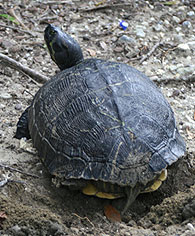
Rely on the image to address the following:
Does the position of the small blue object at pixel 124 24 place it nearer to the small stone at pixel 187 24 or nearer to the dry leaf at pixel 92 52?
the dry leaf at pixel 92 52

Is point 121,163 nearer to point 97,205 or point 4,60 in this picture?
point 97,205

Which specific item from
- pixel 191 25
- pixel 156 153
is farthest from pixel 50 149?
pixel 191 25

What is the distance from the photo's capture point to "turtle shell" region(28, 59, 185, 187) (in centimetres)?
328

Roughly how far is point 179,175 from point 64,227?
1.48 meters

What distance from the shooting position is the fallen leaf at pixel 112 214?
3.48 m

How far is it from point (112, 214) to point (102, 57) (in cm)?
311

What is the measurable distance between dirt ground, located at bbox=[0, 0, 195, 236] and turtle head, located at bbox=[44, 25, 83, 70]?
2.01 ft

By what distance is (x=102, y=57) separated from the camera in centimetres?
606

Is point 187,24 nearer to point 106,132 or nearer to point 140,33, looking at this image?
point 140,33

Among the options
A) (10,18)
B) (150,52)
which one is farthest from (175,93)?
(10,18)

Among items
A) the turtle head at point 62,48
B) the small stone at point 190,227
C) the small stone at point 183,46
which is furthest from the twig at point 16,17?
the small stone at point 190,227

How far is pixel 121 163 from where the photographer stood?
3.24 metres

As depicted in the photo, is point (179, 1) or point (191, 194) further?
point (179, 1)

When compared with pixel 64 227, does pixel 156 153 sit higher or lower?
higher
